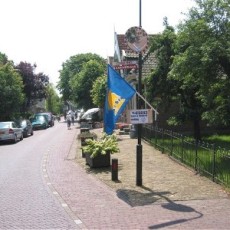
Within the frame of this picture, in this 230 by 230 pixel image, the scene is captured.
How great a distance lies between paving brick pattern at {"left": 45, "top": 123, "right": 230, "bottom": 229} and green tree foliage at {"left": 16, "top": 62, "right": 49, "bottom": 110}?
4493 centimetres

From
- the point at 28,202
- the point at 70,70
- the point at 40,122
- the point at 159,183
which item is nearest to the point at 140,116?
the point at 159,183

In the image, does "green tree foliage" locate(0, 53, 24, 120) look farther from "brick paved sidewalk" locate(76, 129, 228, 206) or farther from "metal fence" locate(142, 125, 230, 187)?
"brick paved sidewalk" locate(76, 129, 228, 206)

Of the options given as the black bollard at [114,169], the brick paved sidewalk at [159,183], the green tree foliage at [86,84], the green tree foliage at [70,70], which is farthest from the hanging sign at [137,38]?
the green tree foliage at [70,70]

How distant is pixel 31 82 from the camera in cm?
5950

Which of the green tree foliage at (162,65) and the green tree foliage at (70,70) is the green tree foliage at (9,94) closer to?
the green tree foliage at (162,65)

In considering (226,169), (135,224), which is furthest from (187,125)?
(135,224)

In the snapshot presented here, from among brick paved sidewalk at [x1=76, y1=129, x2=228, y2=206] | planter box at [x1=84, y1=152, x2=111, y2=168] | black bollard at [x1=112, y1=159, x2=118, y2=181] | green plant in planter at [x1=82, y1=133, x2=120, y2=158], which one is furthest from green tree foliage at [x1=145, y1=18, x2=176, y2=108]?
black bollard at [x1=112, y1=159, x2=118, y2=181]

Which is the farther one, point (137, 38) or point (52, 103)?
point (52, 103)

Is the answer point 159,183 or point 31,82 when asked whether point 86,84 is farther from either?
point 159,183

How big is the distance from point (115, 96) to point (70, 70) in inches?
2822

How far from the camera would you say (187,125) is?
2998 cm

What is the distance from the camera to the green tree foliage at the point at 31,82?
59.2 metres

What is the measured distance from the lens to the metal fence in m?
11.6

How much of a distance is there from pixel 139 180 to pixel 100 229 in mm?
4149
